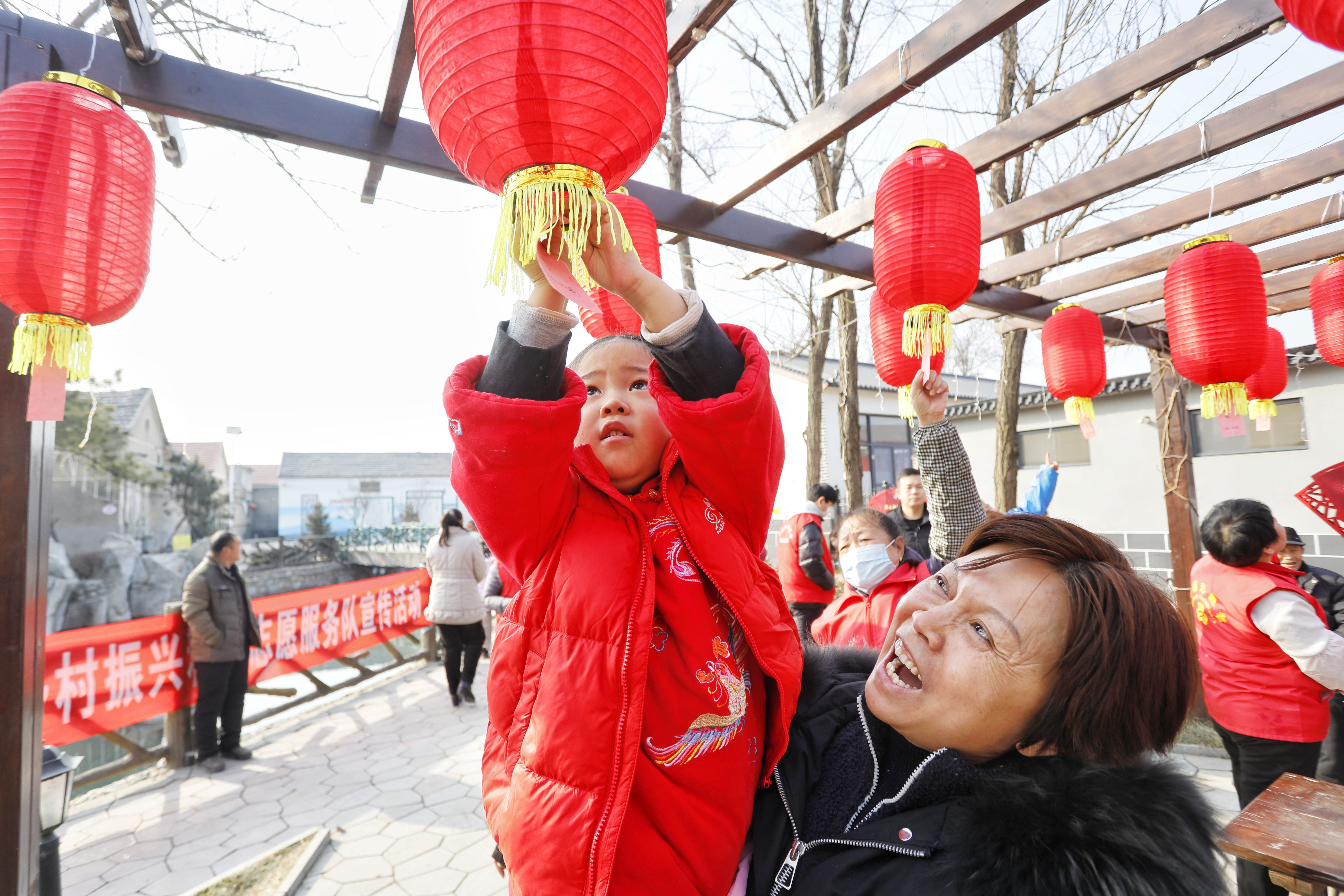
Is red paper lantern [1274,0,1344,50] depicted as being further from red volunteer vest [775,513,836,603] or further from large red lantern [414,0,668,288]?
red volunteer vest [775,513,836,603]

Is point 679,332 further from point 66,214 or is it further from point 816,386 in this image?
point 816,386

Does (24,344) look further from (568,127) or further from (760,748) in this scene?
(760,748)

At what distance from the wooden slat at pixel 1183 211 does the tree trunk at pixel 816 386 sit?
15.8 ft

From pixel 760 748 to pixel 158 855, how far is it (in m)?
5.30

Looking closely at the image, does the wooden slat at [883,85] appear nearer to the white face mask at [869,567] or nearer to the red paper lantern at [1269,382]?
the white face mask at [869,567]

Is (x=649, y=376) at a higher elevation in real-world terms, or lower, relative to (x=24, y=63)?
lower

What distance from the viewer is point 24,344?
7.23 feet

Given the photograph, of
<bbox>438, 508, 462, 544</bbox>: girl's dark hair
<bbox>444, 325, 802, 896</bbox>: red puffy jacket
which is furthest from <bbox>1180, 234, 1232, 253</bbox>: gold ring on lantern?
<bbox>438, 508, 462, 544</bbox>: girl's dark hair

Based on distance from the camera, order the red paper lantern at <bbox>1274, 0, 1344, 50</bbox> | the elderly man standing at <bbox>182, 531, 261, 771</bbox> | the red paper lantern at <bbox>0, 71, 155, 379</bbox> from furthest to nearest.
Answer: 1. the elderly man standing at <bbox>182, 531, 261, 771</bbox>
2. the red paper lantern at <bbox>0, 71, 155, 379</bbox>
3. the red paper lantern at <bbox>1274, 0, 1344, 50</bbox>

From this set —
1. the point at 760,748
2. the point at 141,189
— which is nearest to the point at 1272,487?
the point at 760,748

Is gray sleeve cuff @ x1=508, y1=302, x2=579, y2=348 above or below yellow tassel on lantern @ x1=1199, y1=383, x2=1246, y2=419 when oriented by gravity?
below

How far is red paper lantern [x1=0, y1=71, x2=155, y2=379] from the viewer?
84.0 inches

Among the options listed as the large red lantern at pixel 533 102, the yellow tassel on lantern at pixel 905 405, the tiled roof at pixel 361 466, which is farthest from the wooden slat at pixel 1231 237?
the tiled roof at pixel 361 466

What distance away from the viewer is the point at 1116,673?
3.48ft
